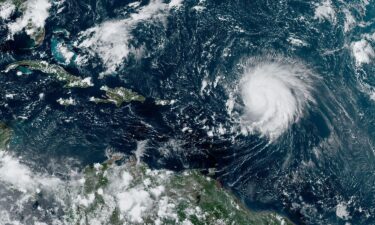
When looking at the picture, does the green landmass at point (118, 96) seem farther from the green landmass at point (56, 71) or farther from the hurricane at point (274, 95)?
the hurricane at point (274, 95)

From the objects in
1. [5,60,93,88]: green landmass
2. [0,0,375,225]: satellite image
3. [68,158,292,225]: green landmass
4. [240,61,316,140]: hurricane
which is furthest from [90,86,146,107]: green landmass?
[240,61,316,140]: hurricane

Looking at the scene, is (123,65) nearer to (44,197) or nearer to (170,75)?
(170,75)

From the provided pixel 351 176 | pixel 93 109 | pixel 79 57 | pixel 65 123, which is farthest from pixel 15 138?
pixel 351 176

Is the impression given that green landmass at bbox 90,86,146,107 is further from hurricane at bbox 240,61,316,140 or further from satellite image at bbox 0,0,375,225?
hurricane at bbox 240,61,316,140

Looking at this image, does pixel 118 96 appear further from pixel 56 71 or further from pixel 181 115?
pixel 56 71

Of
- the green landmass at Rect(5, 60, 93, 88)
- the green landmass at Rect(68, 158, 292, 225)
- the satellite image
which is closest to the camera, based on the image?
the green landmass at Rect(68, 158, 292, 225)

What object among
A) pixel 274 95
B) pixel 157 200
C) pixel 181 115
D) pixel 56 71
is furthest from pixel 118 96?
pixel 274 95

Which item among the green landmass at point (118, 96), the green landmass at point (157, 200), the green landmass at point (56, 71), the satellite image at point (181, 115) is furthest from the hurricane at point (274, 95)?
the green landmass at point (56, 71)
